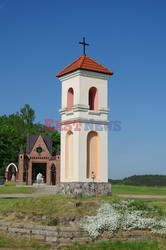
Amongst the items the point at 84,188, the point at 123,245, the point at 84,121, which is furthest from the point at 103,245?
the point at 84,121

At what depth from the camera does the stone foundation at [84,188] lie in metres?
15.6

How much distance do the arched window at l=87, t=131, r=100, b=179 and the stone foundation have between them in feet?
1.81

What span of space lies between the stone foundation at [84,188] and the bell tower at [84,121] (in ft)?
0.70

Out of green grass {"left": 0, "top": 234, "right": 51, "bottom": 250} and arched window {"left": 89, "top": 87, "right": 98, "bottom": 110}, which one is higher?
arched window {"left": 89, "top": 87, "right": 98, "bottom": 110}

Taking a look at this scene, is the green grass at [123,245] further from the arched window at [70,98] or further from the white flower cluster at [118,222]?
the arched window at [70,98]

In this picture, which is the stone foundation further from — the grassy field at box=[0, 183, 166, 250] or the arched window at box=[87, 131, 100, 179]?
the grassy field at box=[0, 183, 166, 250]

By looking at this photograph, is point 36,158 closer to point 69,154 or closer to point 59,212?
point 69,154

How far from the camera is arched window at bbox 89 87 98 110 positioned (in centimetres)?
1689

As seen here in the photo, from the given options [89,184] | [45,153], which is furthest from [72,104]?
[45,153]

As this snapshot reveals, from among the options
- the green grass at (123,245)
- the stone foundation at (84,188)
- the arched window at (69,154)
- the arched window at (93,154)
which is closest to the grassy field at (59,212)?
the green grass at (123,245)

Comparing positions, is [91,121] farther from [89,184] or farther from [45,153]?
[45,153]

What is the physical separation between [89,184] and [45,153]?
111 feet

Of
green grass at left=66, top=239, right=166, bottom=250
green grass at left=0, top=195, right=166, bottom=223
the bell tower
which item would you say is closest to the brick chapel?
the bell tower

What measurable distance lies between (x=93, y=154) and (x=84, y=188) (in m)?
1.75
